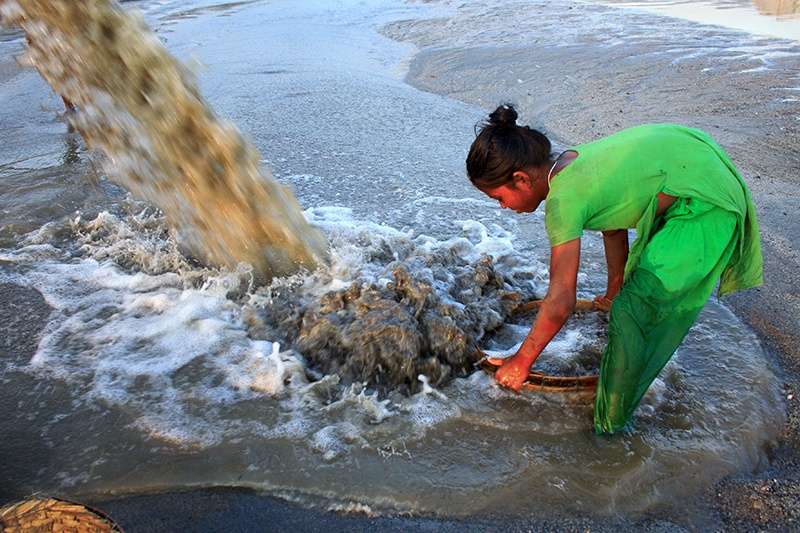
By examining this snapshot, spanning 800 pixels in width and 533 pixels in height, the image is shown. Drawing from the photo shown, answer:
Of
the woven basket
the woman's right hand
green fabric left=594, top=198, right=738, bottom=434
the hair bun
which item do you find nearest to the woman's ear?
the hair bun

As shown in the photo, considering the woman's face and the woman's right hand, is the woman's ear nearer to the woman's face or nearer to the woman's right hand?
the woman's face

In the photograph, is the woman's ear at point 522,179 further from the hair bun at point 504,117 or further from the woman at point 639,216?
the hair bun at point 504,117

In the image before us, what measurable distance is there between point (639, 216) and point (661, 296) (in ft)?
0.96

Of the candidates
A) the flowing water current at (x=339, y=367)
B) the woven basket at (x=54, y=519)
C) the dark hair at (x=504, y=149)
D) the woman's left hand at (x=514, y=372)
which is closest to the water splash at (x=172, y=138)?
Result: the flowing water current at (x=339, y=367)

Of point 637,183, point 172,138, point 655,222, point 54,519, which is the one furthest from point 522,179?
point 172,138

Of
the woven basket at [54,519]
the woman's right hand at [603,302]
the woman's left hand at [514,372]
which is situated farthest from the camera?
the woman's right hand at [603,302]

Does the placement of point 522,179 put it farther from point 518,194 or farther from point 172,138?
point 172,138

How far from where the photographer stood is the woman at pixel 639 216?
6.09 feet

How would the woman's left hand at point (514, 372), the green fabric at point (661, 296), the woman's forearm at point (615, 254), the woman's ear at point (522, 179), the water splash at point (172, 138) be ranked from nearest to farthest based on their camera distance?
the green fabric at point (661, 296) → the woman's ear at point (522, 179) → the woman's left hand at point (514, 372) → the woman's forearm at point (615, 254) → the water splash at point (172, 138)

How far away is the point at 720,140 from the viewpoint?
16.0ft

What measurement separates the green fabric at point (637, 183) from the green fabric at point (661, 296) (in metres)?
0.06

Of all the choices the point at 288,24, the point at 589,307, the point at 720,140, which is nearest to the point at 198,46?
the point at 288,24

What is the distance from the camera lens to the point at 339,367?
101 inches

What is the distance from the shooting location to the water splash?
9.98 feet
